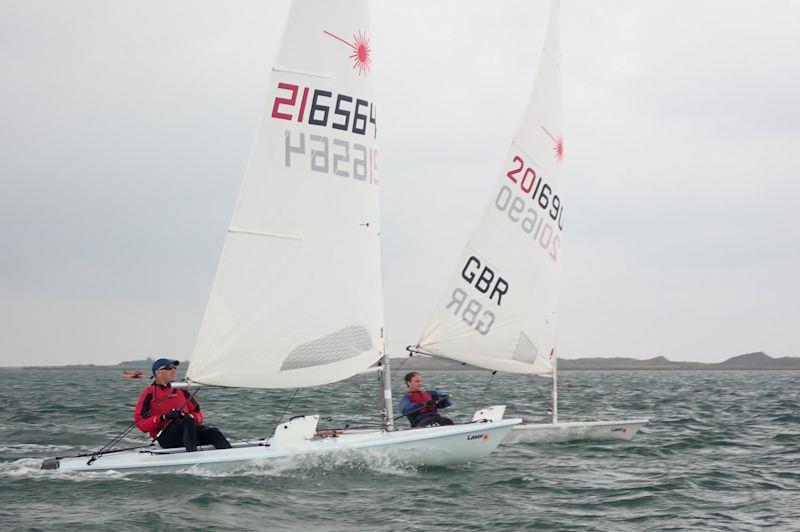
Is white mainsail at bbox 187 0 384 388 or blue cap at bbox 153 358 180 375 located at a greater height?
white mainsail at bbox 187 0 384 388

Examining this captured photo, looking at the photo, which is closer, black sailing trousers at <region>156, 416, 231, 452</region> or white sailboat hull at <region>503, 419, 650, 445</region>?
black sailing trousers at <region>156, 416, 231, 452</region>

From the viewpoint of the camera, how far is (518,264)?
13719 mm

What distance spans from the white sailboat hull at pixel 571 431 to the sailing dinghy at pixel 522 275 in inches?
0.7

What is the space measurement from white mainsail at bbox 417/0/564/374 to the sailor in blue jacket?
103 cm

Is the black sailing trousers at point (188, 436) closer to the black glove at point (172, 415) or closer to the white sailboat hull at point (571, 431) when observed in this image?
the black glove at point (172, 415)

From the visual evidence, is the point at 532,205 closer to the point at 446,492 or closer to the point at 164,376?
the point at 446,492

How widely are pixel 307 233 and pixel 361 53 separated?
2472mm

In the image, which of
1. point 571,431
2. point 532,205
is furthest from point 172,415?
point 571,431

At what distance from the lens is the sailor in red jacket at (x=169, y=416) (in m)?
9.92

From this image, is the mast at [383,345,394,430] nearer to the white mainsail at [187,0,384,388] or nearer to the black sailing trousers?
the white mainsail at [187,0,384,388]

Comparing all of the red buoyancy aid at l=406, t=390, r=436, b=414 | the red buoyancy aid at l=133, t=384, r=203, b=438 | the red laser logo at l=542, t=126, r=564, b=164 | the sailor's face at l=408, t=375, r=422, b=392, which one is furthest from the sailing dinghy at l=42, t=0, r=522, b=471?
the red laser logo at l=542, t=126, r=564, b=164

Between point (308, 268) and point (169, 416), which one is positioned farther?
point (308, 268)

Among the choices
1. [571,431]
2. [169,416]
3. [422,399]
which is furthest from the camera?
[571,431]

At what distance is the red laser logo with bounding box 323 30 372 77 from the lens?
10789 mm
